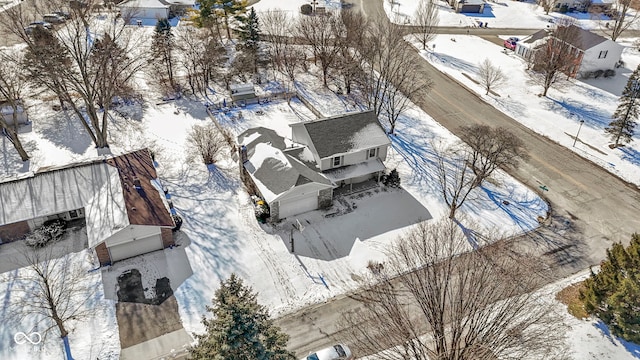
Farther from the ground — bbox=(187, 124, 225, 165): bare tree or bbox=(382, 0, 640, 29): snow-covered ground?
bbox=(382, 0, 640, 29): snow-covered ground

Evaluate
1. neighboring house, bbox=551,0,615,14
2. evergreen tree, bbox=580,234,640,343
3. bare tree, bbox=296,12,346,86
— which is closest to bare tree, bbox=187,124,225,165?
bare tree, bbox=296,12,346,86

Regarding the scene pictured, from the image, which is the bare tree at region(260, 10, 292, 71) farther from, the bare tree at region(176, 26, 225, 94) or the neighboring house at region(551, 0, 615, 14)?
the neighboring house at region(551, 0, 615, 14)

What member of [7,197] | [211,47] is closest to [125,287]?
[7,197]

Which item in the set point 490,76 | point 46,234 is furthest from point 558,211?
point 46,234

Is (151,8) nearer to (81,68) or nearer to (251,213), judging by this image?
(81,68)

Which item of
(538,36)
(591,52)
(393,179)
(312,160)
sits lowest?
(393,179)

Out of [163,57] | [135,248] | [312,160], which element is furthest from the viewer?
[163,57]
